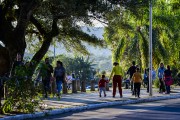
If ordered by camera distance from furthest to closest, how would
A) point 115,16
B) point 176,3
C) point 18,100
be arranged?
point 176,3 → point 115,16 → point 18,100

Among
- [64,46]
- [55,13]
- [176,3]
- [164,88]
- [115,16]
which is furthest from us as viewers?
[176,3]

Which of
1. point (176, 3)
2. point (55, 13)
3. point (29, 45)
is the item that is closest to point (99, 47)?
point (29, 45)

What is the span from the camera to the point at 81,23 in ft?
69.2

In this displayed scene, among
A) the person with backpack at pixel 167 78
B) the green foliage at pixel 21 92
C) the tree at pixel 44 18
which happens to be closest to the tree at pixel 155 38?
the person with backpack at pixel 167 78

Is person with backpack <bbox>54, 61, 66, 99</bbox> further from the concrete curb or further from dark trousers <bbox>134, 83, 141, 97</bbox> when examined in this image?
dark trousers <bbox>134, 83, 141, 97</bbox>

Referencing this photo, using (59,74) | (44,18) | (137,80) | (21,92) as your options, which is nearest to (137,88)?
(137,80)

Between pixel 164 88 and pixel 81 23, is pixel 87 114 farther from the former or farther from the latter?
pixel 164 88

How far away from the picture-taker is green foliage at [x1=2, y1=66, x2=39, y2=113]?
1258 centimetres

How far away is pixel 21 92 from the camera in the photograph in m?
12.6

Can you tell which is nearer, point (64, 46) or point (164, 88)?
point (164, 88)

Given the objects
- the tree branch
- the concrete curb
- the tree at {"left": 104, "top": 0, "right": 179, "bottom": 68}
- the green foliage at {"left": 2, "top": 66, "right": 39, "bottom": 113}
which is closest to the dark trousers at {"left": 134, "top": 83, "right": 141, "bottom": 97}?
the concrete curb

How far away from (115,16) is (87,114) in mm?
7903

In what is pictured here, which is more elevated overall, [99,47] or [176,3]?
[176,3]

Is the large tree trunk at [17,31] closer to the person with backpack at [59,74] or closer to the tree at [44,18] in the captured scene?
the tree at [44,18]
